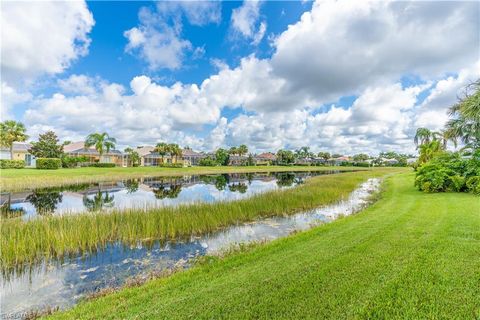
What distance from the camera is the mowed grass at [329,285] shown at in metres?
3.42

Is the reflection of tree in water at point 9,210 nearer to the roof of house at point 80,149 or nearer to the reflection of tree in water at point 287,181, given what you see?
the reflection of tree in water at point 287,181

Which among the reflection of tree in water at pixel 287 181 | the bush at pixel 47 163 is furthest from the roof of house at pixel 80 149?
the reflection of tree in water at pixel 287 181

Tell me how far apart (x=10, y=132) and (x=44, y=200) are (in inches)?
1436

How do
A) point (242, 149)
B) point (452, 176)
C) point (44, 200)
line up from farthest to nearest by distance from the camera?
point (242, 149) → point (44, 200) → point (452, 176)

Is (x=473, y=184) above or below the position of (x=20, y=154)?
below

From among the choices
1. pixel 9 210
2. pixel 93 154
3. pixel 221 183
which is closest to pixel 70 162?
pixel 93 154

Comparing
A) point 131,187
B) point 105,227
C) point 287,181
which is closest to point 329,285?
point 105,227

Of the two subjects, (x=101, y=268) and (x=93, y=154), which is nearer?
A: (x=101, y=268)

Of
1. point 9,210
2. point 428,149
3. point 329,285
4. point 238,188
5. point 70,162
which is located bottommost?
point 238,188

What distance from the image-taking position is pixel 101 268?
654cm

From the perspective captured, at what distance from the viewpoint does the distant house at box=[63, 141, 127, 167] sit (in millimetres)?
59812

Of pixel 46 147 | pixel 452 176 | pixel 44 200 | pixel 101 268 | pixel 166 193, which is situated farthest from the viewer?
pixel 46 147


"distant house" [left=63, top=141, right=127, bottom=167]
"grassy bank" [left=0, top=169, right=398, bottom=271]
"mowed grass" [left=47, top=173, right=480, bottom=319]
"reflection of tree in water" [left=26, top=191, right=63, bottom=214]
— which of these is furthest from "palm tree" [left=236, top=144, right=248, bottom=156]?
"mowed grass" [left=47, top=173, right=480, bottom=319]

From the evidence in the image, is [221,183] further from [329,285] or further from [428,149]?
[428,149]
